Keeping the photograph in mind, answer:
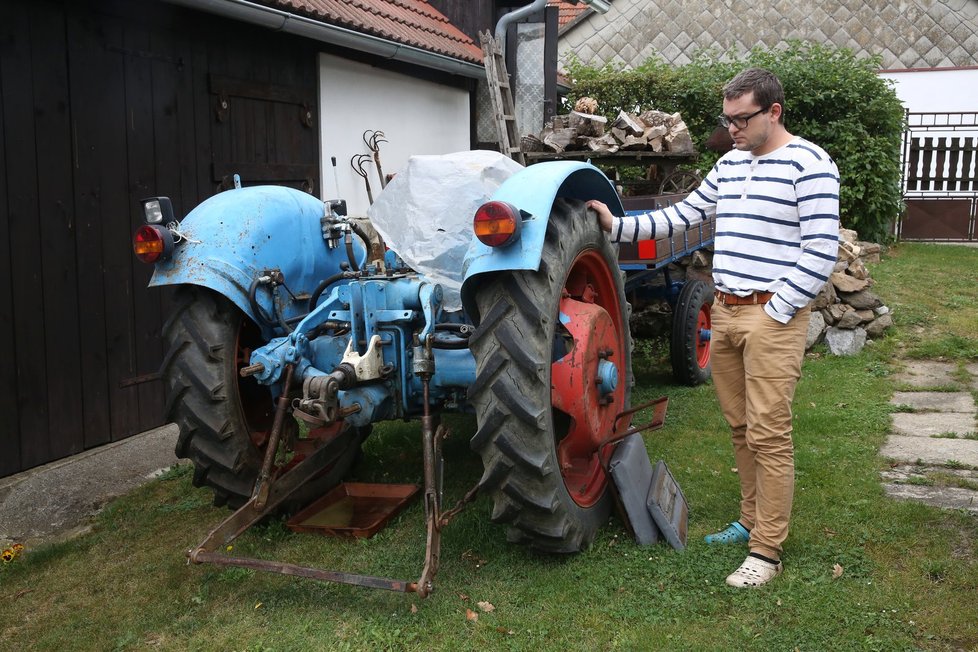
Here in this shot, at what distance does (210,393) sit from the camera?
11.2ft

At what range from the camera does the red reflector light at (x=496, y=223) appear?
3021mm

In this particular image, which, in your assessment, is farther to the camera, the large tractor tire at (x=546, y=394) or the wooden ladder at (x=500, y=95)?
the wooden ladder at (x=500, y=95)

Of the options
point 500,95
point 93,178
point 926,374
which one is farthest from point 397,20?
point 926,374

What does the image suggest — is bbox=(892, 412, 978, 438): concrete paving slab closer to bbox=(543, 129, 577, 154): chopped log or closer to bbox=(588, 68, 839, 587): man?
bbox=(588, 68, 839, 587): man

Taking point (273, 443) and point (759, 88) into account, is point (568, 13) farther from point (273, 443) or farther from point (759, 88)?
point (273, 443)

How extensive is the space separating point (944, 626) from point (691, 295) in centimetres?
359

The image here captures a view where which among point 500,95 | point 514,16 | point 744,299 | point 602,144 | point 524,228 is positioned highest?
point 514,16

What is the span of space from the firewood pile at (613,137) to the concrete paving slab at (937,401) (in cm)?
297

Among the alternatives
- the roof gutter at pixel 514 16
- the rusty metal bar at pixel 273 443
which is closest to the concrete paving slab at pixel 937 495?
the rusty metal bar at pixel 273 443

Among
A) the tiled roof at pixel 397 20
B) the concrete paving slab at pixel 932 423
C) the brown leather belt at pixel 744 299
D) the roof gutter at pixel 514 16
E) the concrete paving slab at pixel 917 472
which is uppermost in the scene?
the roof gutter at pixel 514 16

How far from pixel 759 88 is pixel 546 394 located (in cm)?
132

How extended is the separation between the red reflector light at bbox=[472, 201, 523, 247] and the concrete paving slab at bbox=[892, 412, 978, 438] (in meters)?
3.29

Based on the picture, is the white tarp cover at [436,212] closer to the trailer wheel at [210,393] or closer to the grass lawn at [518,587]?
the trailer wheel at [210,393]

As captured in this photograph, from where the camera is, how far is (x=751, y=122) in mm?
3225
